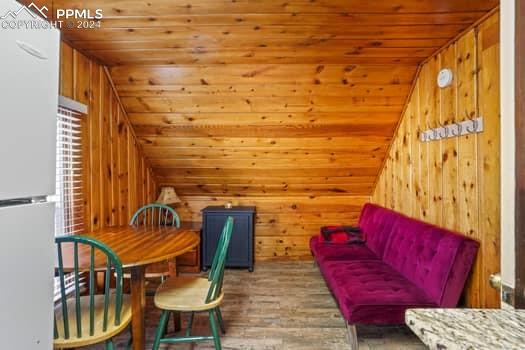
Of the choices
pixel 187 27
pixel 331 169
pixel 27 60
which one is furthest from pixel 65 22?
pixel 331 169

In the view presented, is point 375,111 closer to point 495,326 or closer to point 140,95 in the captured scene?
point 140,95

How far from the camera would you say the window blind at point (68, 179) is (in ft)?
8.04

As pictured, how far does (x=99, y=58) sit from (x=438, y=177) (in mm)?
3067

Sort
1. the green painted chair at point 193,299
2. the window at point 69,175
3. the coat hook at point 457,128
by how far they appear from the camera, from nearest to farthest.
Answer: the green painted chair at point 193,299 < the coat hook at point 457,128 < the window at point 69,175

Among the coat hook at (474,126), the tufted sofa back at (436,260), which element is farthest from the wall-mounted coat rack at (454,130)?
the tufted sofa back at (436,260)

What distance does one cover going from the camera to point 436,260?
2.13 meters

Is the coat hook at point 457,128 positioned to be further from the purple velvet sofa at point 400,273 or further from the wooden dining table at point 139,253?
the wooden dining table at point 139,253

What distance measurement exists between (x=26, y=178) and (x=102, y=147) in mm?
2333

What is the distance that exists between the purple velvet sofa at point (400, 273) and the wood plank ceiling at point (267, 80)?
1.12 m

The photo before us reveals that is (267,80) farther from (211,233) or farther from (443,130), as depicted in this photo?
(211,233)

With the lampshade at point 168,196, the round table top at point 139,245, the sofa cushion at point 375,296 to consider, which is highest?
the lampshade at point 168,196

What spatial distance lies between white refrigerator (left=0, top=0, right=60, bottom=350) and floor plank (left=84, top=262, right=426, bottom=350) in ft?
4.91

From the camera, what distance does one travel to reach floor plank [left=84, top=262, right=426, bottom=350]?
2.20 meters

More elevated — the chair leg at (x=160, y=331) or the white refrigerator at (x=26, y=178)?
the white refrigerator at (x=26, y=178)
